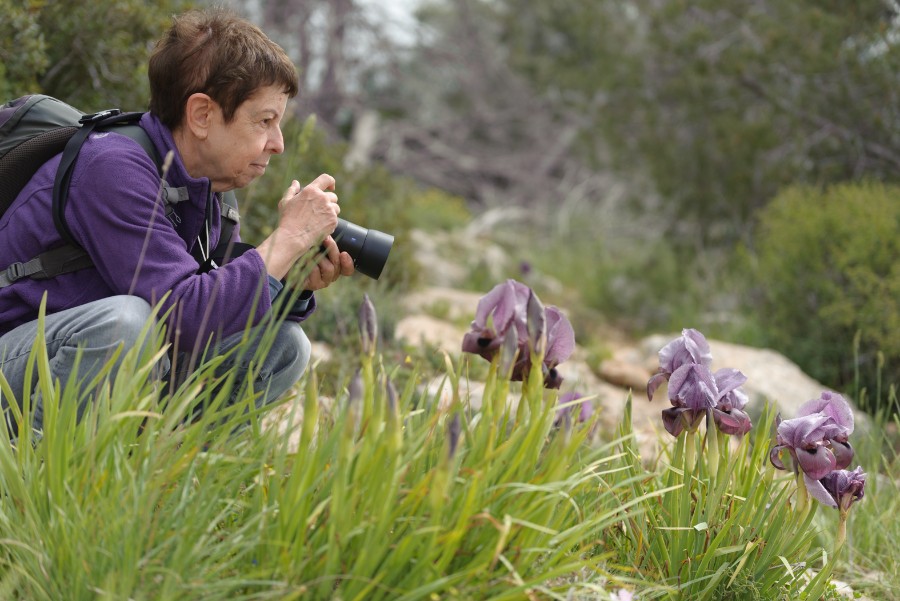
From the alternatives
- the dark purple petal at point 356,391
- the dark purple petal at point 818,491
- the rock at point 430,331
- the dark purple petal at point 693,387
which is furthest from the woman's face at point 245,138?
the rock at point 430,331

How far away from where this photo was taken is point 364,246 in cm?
252

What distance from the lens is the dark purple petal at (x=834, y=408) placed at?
7.02ft

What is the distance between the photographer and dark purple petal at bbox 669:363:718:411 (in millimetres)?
2088

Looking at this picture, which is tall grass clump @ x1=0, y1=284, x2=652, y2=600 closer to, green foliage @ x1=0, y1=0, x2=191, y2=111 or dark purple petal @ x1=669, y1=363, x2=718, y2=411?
dark purple petal @ x1=669, y1=363, x2=718, y2=411

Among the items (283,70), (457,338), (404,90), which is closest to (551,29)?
(404,90)

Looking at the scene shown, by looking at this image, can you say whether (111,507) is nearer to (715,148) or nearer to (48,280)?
(48,280)

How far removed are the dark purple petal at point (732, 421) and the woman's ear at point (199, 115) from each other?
1.47 metres

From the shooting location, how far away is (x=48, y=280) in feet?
7.74

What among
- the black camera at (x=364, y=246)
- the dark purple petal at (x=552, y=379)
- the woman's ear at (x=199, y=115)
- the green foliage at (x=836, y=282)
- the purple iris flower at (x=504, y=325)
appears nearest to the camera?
the purple iris flower at (x=504, y=325)

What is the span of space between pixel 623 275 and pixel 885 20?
3.39m

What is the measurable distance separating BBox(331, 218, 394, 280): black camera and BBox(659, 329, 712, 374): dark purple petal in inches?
31.6

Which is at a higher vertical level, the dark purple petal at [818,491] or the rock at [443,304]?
the dark purple petal at [818,491]

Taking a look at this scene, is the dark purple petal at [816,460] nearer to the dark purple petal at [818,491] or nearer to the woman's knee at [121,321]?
the dark purple petal at [818,491]

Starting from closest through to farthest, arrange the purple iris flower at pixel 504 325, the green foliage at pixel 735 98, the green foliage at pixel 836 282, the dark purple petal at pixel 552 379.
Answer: the purple iris flower at pixel 504 325 < the dark purple petal at pixel 552 379 < the green foliage at pixel 836 282 < the green foliage at pixel 735 98
